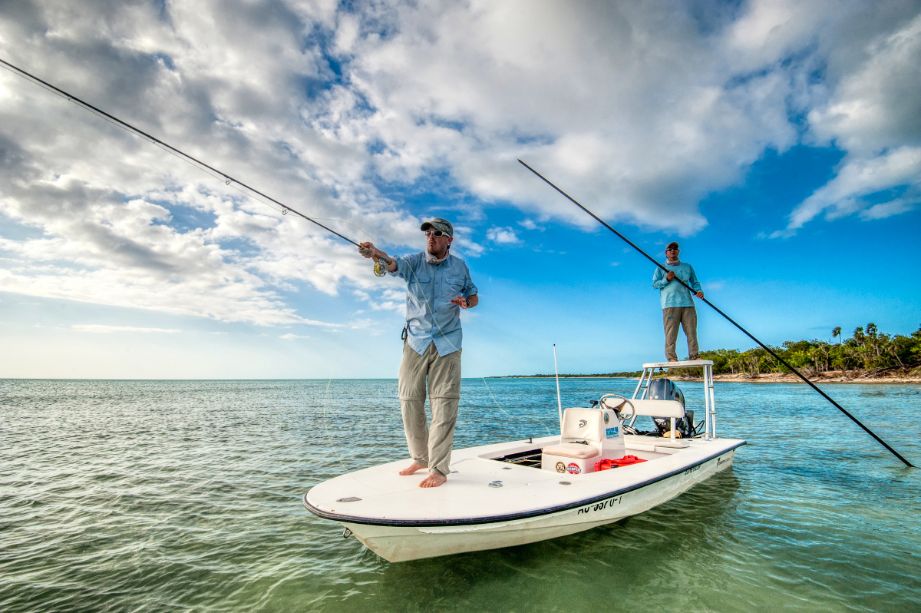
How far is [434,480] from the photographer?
14.0ft

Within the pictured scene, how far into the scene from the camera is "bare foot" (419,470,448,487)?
421cm

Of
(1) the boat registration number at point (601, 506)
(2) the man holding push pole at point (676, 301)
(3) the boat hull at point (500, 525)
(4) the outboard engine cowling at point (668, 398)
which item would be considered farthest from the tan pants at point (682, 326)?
(1) the boat registration number at point (601, 506)

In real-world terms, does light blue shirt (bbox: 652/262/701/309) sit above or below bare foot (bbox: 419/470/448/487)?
above

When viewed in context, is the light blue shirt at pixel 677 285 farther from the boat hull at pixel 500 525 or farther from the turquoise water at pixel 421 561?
the boat hull at pixel 500 525

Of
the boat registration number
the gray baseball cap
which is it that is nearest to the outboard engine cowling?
the boat registration number

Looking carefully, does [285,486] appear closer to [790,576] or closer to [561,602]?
[561,602]

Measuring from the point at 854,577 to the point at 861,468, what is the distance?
7.57 metres

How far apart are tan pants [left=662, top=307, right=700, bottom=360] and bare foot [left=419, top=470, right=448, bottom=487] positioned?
6.56 metres

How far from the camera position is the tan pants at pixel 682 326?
879 cm

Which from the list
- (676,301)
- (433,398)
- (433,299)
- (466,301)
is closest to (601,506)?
(433,398)

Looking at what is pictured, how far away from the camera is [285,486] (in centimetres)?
811

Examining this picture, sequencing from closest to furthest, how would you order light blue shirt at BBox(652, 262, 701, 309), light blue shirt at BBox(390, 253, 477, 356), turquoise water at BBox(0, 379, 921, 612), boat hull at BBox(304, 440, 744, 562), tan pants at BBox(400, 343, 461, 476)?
boat hull at BBox(304, 440, 744, 562) < turquoise water at BBox(0, 379, 921, 612) < tan pants at BBox(400, 343, 461, 476) < light blue shirt at BBox(390, 253, 477, 356) < light blue shirt at BBox(652, 262, 701, 309)

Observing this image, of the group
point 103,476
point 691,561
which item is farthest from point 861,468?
point 103,476

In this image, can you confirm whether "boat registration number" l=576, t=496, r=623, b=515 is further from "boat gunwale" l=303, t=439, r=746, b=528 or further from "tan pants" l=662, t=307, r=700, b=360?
"tan pants" l=662, t=307, r=700, b=360
